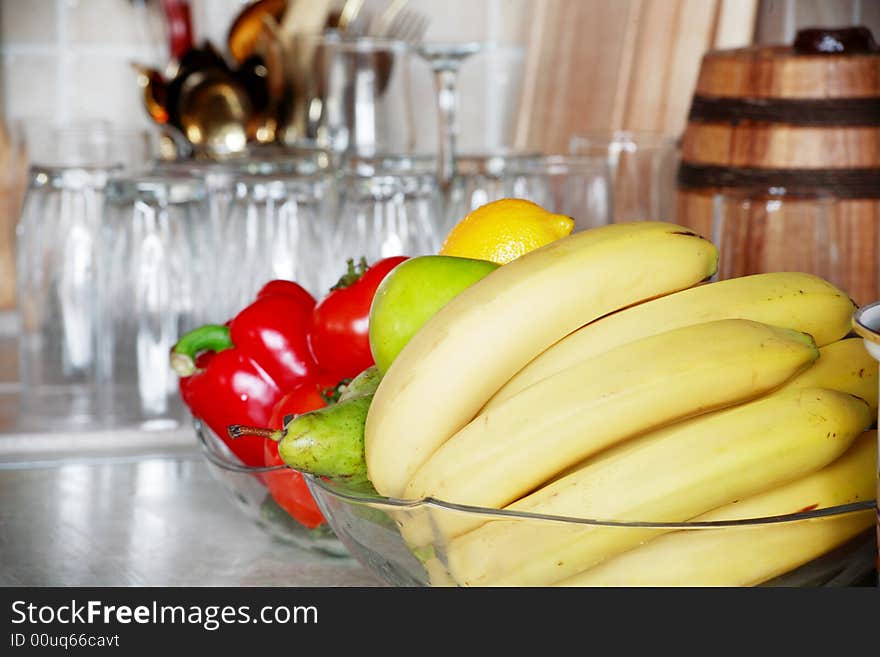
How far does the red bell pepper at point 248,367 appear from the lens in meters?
0.66

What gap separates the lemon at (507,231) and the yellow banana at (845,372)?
0.48 feet

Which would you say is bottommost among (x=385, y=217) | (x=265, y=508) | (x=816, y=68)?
(x=265, y=508)

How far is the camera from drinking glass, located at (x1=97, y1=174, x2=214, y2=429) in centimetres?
87

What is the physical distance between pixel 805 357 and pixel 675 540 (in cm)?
8

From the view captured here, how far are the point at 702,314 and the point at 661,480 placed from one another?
0.07m

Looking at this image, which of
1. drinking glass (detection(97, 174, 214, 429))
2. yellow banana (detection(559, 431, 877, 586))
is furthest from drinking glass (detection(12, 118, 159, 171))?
yellow banana (detection(559, 431, 877, 586))

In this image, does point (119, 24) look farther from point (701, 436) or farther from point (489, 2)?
point (701, 436)

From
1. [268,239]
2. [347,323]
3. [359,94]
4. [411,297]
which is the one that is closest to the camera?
[411,297]

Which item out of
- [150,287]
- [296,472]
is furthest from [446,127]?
[296,472]

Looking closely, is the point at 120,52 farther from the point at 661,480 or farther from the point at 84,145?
the point at 661,480

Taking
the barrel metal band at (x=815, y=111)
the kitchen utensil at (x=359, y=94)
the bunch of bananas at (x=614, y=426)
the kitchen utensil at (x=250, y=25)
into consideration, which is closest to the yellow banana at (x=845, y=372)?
the bunch of bananas at (x=614, y=426)

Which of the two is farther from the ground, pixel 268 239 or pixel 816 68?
pixel 816 68

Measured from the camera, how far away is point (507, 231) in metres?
0.57
